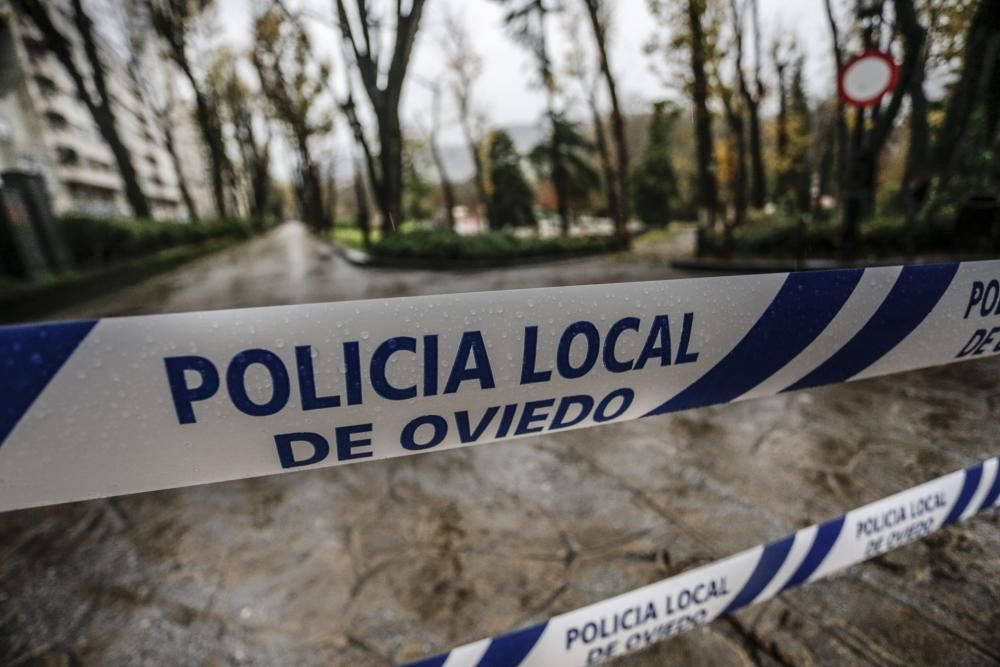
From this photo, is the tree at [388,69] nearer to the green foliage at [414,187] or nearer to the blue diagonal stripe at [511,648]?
the blue diagonal stripe at [511,648]

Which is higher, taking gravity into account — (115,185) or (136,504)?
(115,185)

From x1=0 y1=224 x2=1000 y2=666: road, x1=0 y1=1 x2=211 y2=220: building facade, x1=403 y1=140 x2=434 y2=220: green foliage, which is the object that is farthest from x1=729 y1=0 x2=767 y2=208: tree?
x1=403 y1=140 x2=434 y2=220: green foliage

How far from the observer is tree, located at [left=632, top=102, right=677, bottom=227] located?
1419 inches

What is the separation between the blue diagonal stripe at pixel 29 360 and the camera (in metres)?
0.68

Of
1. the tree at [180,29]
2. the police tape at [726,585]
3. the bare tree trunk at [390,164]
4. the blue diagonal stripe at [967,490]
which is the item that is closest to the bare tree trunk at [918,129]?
the blue diagonal stripe at [967,490]

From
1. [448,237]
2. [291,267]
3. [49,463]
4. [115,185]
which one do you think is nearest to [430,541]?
[49,463]

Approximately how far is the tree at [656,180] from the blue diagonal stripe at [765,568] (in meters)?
37.5

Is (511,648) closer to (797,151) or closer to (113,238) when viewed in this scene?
(113,238)

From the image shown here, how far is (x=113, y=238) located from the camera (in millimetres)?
11422

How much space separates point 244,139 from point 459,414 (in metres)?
39.9

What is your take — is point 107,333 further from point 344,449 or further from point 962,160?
point 962,160

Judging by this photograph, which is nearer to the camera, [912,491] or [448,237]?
[912,491]

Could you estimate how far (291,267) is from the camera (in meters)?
14.9

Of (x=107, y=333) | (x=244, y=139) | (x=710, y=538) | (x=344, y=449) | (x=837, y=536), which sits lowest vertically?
(x=710, y=538)
